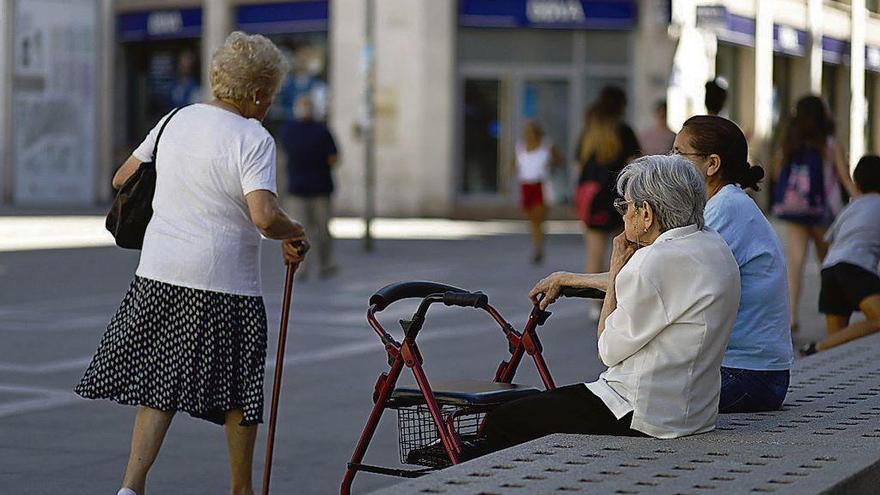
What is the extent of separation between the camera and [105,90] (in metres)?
37.2

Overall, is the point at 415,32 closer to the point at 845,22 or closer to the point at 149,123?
the point at 149,123

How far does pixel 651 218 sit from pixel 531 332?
793 mm

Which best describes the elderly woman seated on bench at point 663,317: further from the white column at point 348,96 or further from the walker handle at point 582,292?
the white column at point 348,96

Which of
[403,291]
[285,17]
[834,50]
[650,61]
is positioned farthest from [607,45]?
[403,291]

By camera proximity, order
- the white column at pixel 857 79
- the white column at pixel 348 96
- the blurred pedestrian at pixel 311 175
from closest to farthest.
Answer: the blurred pedestrian at pixel 311 175 → the white column at pixel 348 96 → the white column at pixel 857 79

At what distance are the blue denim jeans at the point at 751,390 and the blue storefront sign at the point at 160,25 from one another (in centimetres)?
3031

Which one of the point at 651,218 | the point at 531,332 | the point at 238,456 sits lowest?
the point at 238,456

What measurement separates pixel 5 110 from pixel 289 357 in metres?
26.7

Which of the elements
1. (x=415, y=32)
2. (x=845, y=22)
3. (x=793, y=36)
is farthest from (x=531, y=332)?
(x=845, y=22)

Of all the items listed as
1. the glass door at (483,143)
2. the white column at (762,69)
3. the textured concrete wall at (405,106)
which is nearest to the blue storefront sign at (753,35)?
the white column at (762,69)

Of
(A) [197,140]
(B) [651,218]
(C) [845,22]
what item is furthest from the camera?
(C) [845,22]

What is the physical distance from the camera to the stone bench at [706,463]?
4.40 meters

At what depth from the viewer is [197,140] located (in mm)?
6191

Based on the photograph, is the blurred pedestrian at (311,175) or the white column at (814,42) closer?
the blurred pedestrian at (311,175)
